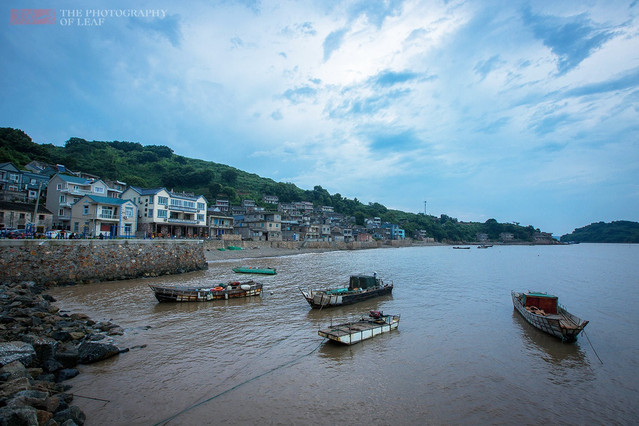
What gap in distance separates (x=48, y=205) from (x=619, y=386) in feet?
240

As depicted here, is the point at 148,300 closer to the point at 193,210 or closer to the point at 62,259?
the point at 62,259

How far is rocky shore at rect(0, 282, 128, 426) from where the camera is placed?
789cm

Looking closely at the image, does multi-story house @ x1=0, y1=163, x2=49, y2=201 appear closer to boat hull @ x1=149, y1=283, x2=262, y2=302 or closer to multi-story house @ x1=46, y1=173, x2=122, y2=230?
multi-story house @ x1=46, y1=173, x2=122, y2=230

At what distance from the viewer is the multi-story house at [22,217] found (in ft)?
134

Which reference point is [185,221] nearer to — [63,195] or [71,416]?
[63,195]

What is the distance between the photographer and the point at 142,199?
5928 centimetres

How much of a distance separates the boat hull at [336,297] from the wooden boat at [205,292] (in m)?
5.18

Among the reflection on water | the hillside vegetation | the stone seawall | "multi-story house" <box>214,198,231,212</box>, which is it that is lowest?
the reflection on water

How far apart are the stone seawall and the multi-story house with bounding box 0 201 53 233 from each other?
1707 cm

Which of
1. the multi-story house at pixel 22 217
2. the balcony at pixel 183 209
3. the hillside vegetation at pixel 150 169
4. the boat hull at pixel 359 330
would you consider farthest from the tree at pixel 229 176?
the boat hull at pixel 359 330

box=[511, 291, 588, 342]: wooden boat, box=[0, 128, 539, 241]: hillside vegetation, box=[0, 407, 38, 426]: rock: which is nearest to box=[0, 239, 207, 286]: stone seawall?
box=[0, 407, 38, 426]: rock

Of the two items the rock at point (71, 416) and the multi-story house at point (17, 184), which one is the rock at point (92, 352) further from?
the multi-story house at point (17, 184)

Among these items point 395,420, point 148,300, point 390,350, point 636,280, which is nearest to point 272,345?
point 390,350

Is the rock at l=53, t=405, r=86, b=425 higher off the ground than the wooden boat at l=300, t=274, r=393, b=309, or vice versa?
the wooden boat at l=300, t=274, r=393, b=309
